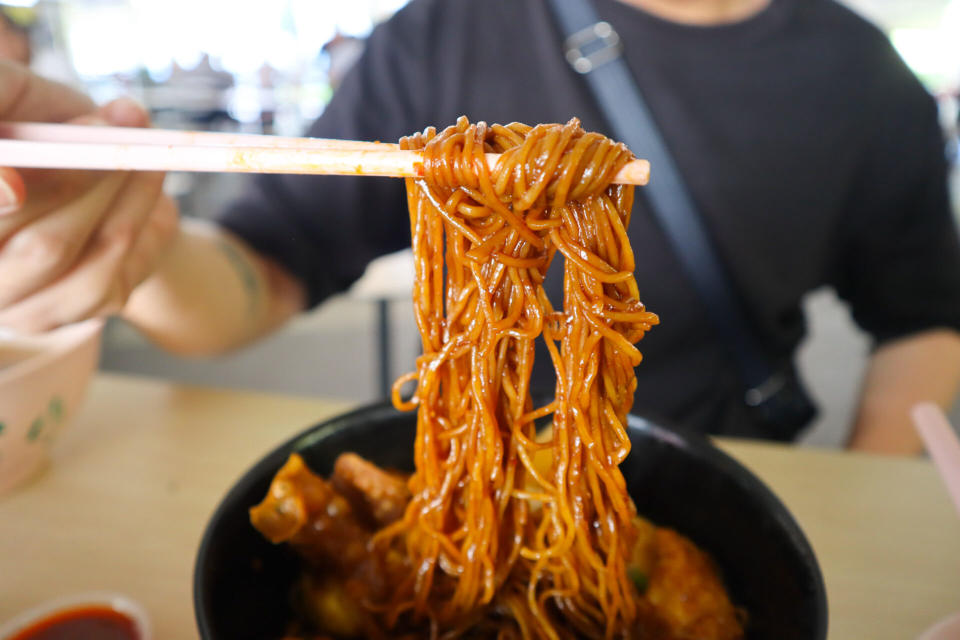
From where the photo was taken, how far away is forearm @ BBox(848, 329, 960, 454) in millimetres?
1351

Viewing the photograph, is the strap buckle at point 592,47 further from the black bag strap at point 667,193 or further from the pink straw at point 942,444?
the pink straw at point 942,444

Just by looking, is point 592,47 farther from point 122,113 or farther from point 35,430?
point 35,430

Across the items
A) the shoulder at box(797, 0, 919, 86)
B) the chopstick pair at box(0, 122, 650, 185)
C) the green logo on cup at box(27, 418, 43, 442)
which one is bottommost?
the green logo on cup at box(27, 418, 43, 442)

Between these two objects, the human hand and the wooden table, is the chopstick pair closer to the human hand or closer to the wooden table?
the human hand

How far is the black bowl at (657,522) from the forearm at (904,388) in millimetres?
962

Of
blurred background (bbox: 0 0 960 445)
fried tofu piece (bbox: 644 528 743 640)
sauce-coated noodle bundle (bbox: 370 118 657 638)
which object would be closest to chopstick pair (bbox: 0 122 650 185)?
sauce-coated noodle bundle (bbox: 370 118 657 638)

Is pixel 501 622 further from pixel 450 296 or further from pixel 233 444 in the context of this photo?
pixel 233 444

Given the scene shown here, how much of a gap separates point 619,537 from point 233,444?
2.31 ft

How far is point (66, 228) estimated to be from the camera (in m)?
0.63

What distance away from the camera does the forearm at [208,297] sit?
1082 mm

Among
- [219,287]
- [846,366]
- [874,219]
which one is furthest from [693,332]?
[846,366]

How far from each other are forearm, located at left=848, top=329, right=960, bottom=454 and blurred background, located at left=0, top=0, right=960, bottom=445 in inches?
43.6

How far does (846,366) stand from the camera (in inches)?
130

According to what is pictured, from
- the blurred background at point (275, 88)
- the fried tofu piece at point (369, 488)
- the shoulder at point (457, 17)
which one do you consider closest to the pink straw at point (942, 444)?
the fried tofu piece at point (369, 488)
